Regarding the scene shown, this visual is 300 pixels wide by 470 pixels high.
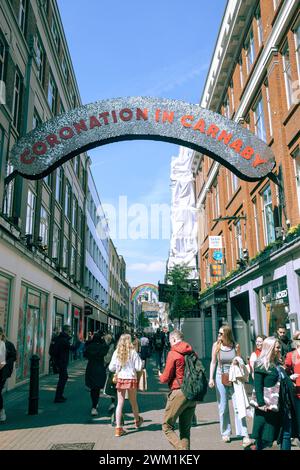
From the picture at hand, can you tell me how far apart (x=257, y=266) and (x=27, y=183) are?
9.35m

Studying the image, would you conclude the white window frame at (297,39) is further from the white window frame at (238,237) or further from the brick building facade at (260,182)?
the white window frame at (238,237)

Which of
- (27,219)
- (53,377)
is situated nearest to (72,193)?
(27,219)

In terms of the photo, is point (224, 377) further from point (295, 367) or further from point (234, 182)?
point (234, 182)

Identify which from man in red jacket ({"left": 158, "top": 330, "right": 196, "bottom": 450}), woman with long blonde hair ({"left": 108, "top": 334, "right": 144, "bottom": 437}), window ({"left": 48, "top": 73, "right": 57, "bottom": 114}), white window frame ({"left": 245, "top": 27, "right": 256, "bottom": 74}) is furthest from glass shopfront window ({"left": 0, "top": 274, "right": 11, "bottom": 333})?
white window frame ({"left": 245, "top": 27, "right": 256, "bottom": 74})

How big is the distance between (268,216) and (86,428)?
11.0m

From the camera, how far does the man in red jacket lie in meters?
5.51

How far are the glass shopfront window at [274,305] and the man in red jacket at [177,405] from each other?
8.28 m

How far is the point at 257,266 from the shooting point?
15406 millimetres

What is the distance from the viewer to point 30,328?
16.5 meters

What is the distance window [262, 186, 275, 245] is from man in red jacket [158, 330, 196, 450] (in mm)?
10455

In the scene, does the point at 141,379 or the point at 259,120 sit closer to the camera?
the point at 141,379

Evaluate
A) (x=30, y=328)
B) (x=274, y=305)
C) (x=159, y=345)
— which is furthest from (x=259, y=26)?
(x=30, y=328)

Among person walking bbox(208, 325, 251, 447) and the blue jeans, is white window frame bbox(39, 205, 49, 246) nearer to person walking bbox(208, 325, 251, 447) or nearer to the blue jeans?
person walking bbox(208, 325, 251, 447)

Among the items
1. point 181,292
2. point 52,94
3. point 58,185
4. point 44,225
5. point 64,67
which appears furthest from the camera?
point 181,292
